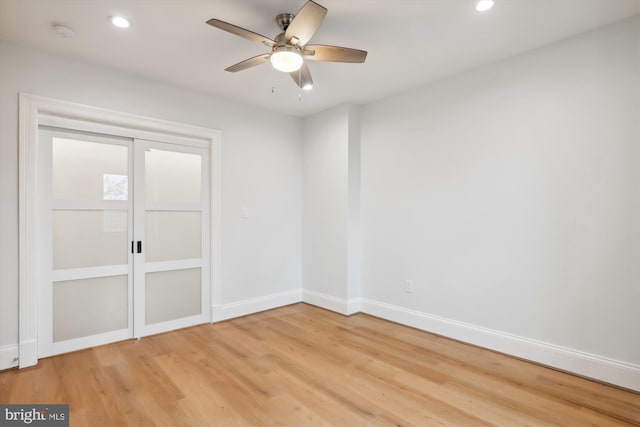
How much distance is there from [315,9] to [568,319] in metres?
2.91

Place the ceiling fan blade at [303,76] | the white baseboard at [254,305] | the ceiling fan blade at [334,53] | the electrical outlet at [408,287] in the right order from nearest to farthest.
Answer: the ceiling fan blade at [334,53], the ceiling fan blade at [303,76], the electrical outlet at [408,287], the white baseboard at [254,305]

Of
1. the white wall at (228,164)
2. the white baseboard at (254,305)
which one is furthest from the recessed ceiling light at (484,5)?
the white baseboard at (254,305)

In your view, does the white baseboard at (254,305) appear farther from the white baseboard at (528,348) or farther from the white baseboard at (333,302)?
the white baseboard at (528,348)

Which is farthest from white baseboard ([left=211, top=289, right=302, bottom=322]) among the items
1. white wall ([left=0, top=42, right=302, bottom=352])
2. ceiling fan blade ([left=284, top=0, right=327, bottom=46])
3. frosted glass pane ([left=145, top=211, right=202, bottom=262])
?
ceiling fan blade ([left=284, top=0, right=327, bottom=46])

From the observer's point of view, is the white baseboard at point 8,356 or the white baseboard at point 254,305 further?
the white baseboard at point 254,305

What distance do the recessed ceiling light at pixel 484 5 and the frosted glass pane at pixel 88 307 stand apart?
378 centimetres

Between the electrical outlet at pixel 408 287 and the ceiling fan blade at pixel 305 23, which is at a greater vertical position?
the ceiling fan blade at pixel 305 23

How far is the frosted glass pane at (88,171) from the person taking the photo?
2943 millimetres

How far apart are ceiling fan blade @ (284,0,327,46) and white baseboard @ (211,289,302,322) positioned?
2.95 m

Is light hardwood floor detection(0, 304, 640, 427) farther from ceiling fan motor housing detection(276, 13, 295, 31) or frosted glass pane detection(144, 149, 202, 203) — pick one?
ceiling fan motor housing detection(276, 13, 295, 31)

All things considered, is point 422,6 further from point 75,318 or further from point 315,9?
point 75,318

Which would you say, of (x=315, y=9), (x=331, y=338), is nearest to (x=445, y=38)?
(x=315, y=9)

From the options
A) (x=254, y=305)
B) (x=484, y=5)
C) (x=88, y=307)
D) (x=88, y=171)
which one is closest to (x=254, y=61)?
(x=484, y=5)

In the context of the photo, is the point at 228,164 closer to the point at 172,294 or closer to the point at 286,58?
the point at 172,294
